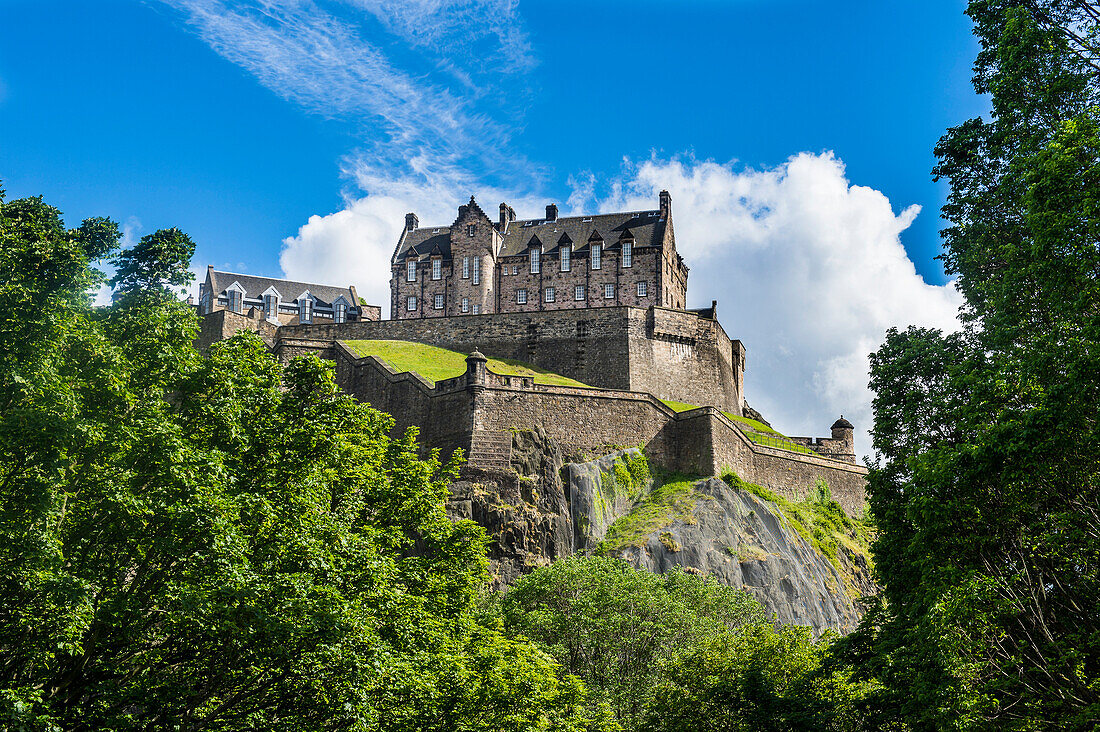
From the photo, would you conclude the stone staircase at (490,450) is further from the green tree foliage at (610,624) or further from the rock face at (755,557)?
the green tree foliage at (610,624)

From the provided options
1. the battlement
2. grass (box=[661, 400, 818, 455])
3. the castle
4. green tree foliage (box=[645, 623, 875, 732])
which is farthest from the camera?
grass (box=[661, 400, 818, 455])

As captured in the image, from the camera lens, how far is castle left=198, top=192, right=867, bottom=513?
56906 mm

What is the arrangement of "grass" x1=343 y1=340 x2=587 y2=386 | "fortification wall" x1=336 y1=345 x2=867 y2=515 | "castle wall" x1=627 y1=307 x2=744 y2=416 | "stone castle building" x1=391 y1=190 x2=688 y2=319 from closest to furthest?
"fortification wall" x1=336 y1=345 x2=867 y2=515 → "grass" x1=343 y1=340 x2=587 y2=386 → "castle wall" x1=627 y1=307 x2=744 y2=416 → "stone castle building" x1=391 y1=190 x2=688 y2=319

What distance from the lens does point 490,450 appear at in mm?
52625

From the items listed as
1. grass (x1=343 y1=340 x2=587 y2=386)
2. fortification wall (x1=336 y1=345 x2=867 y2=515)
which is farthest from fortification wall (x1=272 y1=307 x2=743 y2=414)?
fortification wall (x1=336 y1=345 x2=867 y2=515)

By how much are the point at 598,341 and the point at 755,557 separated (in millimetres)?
21759

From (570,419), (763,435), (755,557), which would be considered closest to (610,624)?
(755,557)

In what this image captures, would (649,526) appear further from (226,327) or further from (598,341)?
(226,327)

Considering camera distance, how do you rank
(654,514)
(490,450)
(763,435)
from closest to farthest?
(490,450)
(654,514)
(763,435)

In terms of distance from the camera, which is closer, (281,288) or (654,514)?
(654,514)

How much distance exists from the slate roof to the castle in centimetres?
16

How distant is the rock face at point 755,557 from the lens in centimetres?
5162

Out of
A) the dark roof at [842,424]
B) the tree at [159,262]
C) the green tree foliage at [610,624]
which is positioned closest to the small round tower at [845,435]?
the dark roof at [842,424]

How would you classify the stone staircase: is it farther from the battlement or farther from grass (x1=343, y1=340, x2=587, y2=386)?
grass (x1=343, y1=340, x2=587, y2=386)
